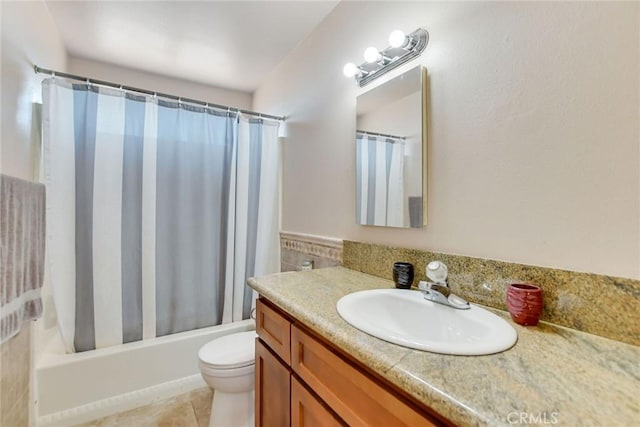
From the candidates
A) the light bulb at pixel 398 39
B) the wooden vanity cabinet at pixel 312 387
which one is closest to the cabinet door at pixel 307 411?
the wooden vanity cabinet at pixel 312 387

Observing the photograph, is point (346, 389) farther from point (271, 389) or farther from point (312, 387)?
point (271, 389)

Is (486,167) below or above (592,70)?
below

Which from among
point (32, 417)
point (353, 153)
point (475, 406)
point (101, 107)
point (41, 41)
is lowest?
point (32, 417)

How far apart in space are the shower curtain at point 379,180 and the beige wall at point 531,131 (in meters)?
0.09

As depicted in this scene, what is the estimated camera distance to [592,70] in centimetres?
72

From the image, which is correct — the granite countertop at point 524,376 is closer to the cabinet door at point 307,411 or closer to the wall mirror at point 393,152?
the cabinet door at point 307,411

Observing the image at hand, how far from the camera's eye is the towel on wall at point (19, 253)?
1062 millimetres

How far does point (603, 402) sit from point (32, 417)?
7.50 feet

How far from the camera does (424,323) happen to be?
36.8 inches

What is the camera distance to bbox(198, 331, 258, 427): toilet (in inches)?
54.5

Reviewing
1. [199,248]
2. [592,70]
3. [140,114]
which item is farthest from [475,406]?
[140,114]

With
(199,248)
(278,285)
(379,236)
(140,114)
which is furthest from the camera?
(199,248)

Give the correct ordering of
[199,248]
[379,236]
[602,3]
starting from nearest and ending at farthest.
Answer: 1. [602,3]
2. [379,236]
3. [199,248]

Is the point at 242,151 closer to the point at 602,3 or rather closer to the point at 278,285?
the point at 278,285
